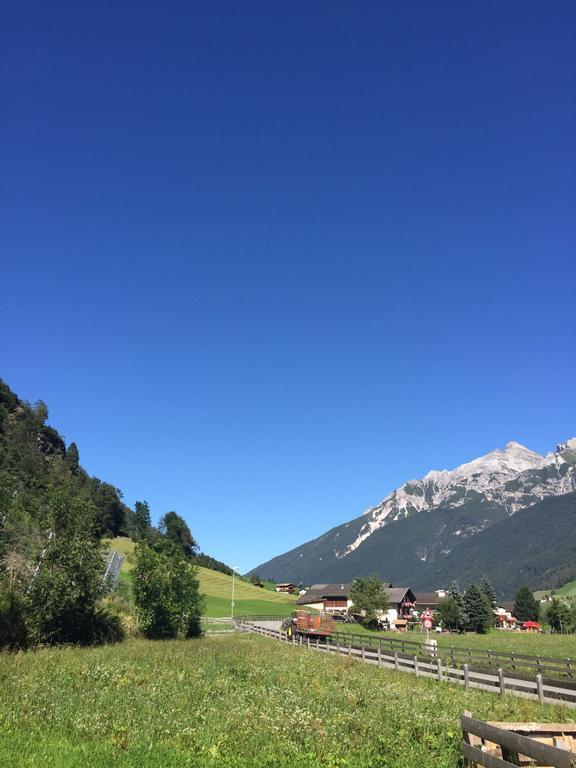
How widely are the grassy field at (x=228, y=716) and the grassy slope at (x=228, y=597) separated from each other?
8197 centimetres

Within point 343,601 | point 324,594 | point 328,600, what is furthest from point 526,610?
point 324,594

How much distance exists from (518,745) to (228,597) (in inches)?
5242

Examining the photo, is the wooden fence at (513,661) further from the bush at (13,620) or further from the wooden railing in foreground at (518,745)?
the bush at (13,620)

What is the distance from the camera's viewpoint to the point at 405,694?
20641 millimetres

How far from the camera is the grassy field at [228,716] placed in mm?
12555

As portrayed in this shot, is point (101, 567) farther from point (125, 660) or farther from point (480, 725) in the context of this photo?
point (480, 725)

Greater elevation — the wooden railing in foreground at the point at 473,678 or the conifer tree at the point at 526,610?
the conifer tree at the point at 526,610

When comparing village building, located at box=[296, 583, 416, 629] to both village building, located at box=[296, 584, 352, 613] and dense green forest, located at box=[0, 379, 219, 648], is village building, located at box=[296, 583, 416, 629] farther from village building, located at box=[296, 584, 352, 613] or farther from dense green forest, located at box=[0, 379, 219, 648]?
dense green forest, located at box=[0, 379, 219, 648]

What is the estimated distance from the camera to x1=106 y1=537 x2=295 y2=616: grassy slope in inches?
4459

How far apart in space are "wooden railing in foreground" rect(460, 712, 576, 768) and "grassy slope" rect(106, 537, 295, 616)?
321 ft

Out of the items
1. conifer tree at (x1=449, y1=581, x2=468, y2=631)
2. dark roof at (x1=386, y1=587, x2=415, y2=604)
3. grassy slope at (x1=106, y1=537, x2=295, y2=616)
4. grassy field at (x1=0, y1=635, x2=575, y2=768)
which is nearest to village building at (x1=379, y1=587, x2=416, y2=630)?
dark roof at (x1=386, y1=587, x2=415, y2=604)

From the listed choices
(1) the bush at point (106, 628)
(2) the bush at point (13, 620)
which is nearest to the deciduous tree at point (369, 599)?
(1) the bush at point (106, 628)

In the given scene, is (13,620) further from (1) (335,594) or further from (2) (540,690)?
(1) (335,594)

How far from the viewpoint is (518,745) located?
836 cm
